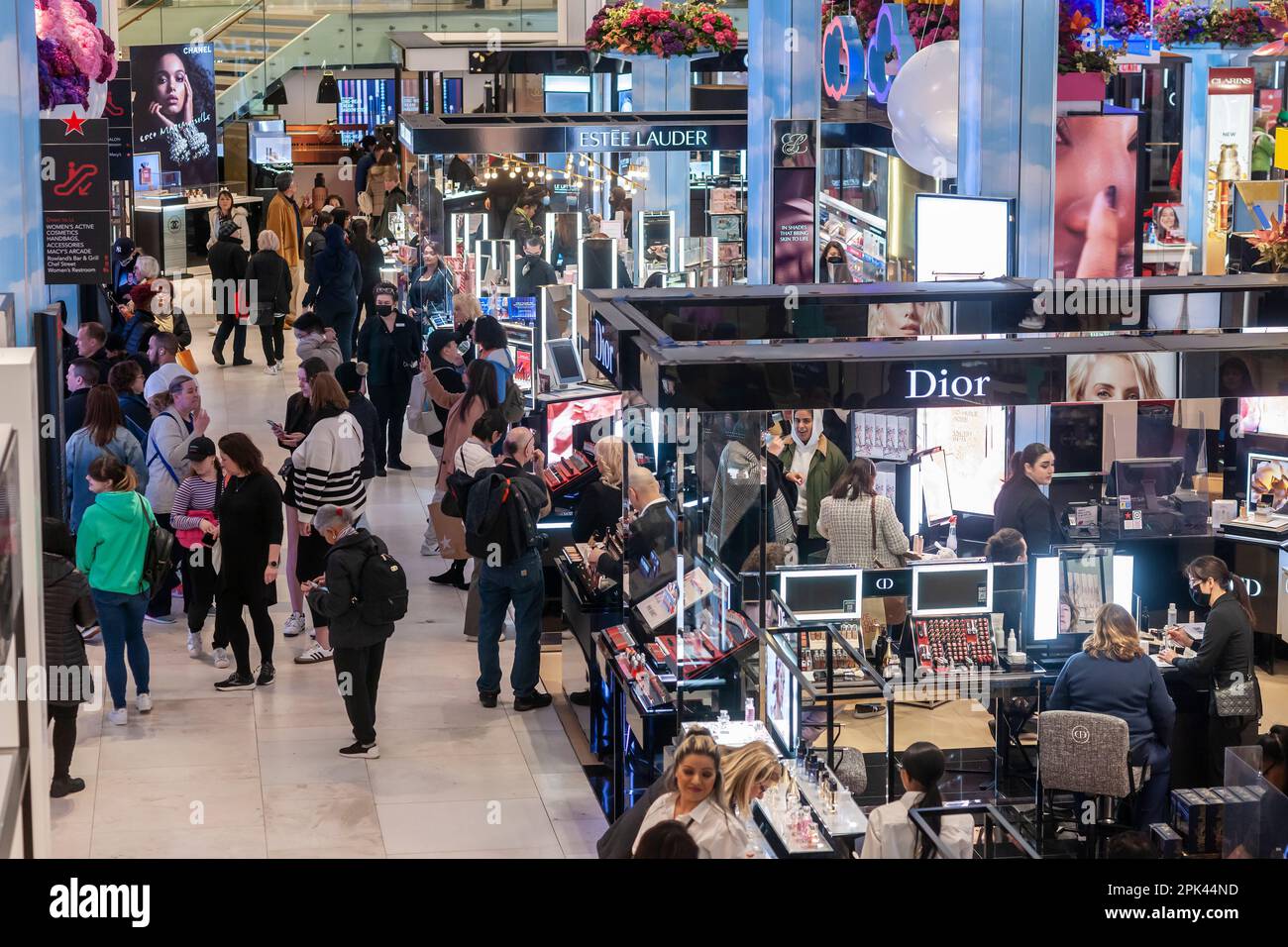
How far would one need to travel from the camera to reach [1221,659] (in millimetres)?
7867

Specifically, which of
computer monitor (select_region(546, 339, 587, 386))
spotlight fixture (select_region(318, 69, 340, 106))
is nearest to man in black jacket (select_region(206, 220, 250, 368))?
computer monitor (select_region(546, 339, 587, 386))

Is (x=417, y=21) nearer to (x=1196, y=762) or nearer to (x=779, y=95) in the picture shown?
(x=779, y=95)

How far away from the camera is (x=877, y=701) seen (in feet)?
22.2

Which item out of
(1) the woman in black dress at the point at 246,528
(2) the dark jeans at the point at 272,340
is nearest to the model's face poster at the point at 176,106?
(2) the dark jeans at the point at 272,340

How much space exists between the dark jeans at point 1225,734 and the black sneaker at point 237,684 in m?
4.55

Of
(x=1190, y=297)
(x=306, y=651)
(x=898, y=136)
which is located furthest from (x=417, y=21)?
(x=1190, y=297)

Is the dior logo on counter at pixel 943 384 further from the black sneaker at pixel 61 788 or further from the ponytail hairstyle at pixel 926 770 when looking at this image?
the black sneaker at pixel 61 788

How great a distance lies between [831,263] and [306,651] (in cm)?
728

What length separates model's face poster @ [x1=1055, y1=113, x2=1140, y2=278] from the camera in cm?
1079

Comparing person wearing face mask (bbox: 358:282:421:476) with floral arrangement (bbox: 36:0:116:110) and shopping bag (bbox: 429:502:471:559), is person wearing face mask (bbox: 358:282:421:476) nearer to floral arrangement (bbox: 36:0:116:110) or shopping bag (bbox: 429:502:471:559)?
shopping bag (bbox: 429:502:471:559)

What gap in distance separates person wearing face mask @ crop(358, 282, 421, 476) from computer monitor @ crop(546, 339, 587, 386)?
1.32m

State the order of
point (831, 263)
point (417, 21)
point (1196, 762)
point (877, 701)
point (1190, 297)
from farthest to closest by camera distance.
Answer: point (417, 21)
point (831, 263)
point (1196, 762)
point (1190, 297)
point (877, 701)

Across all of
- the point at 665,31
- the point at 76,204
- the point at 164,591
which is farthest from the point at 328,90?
the point at 164,591

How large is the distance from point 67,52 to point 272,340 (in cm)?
632
